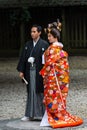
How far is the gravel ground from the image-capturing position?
10.7 metres

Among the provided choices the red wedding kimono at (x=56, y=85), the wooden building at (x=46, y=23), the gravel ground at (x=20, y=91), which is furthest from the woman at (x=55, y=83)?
the wooden building at (x=46, y=23)

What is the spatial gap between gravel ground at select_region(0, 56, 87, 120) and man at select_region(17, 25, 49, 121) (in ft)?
4.07

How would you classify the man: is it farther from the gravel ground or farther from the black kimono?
the gravel ground

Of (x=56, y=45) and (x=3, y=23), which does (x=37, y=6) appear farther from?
(x=56, y=45)

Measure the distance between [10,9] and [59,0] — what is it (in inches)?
91.1

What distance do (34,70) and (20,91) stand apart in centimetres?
522

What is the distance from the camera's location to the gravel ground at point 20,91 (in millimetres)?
10723

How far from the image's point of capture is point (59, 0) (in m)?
23.2

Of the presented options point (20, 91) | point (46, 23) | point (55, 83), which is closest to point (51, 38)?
point (55, 83)

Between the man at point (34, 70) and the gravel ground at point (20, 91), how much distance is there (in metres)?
1.24

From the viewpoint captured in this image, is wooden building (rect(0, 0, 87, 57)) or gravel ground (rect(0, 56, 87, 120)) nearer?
gravel ground (rect(0, 56, 87, 120))

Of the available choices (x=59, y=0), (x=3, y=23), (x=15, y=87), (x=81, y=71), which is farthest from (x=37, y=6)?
(x=15, y=87)

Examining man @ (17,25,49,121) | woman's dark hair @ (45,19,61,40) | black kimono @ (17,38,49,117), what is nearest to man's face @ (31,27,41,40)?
man @ (17,25,49,121)

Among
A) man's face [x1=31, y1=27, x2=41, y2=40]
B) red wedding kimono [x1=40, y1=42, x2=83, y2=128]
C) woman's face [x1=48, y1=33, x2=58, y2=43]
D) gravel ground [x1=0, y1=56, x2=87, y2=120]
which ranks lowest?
gravel ground [x1=0, y1=56, x2=87, y2=120]
